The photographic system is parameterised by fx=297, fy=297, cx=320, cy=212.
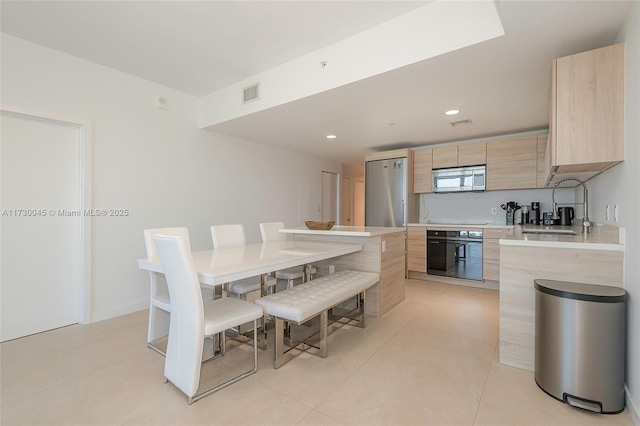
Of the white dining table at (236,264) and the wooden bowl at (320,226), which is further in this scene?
the wooden bowl at (320,226)

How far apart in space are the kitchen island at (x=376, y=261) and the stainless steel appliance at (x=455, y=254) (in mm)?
1340

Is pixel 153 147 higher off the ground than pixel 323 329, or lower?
higher

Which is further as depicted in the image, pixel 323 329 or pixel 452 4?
pixel 323 329

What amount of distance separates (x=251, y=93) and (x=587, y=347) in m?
3.55

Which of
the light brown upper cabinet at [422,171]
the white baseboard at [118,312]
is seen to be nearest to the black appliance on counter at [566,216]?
the light brown upper cabinet at [422,171]

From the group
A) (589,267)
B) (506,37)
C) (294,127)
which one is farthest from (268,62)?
(589,267)

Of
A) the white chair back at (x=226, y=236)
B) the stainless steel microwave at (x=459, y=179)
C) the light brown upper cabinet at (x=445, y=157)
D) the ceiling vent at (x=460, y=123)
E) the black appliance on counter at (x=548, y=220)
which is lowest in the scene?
the white chair back at (x=226, y=236)

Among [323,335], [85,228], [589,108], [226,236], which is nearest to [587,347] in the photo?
[589,108]

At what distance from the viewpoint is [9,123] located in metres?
2.62

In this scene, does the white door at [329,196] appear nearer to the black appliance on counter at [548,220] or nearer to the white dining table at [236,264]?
the black appliance on counter at [548,220]

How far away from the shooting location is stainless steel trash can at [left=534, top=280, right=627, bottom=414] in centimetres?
161

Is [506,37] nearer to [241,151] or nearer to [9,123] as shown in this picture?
[241,151]

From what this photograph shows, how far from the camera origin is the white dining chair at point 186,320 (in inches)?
64.5

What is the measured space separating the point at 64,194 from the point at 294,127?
2.64 m
